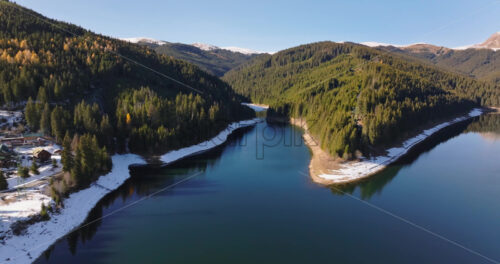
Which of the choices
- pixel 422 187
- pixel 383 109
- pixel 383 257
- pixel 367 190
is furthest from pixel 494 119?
pixel 383 257

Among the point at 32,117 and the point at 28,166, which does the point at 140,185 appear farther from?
the point at 32,117

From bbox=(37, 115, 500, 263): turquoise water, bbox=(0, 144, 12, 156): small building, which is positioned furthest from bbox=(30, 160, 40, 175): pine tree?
bbox=(37, 115, 500, 263): turquoise water

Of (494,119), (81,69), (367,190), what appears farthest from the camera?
(494,119)

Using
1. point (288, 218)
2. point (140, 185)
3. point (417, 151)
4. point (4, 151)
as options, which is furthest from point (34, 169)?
point (417, 151)

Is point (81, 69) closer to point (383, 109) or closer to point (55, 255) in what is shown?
point (55, 255)

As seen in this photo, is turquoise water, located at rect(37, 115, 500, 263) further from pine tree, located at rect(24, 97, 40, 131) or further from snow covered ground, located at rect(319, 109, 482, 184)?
pine tree, located at rect(24, 97, 40, 131)

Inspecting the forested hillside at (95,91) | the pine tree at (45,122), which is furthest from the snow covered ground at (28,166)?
the pine tree at (45,122)

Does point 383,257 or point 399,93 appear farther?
point 399,93
